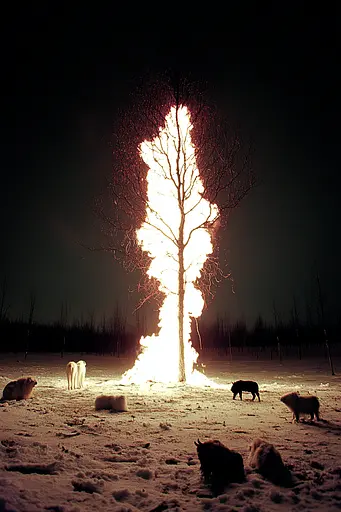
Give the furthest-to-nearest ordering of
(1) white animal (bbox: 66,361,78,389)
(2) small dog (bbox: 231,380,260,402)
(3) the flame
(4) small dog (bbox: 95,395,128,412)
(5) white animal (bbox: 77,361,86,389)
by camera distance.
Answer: (3) the flame → (5) white animal (bbox: 77,361,86,389) → (1) white animal (bbox: 66,361,78,389) → (2) small dog (bbox: 231,380,260,402) → (4) small dog (bbox: 95,395,128,412)

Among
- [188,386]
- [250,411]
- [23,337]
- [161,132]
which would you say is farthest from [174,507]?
[23,337]

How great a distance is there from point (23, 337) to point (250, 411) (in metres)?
72.2

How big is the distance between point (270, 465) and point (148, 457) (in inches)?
75.8

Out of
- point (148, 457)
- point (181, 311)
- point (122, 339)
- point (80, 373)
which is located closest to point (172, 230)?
point (181, 311)

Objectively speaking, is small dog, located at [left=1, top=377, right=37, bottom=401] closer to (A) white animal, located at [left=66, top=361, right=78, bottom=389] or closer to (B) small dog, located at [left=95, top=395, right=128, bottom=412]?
(B) small dog, located at [left=95, top=395, right=128, bottom=412]

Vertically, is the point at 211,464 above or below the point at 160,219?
below

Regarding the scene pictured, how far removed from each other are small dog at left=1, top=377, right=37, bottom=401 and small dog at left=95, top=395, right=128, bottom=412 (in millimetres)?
2790

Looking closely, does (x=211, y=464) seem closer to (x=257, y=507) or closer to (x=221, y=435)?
(x=257, y=507)

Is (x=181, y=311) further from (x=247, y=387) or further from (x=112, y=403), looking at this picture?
(x=112, y=403)

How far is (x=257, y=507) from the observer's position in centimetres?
408

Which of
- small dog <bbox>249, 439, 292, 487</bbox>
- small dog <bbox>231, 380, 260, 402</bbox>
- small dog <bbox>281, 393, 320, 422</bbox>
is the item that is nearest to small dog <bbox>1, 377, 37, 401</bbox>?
small dog <bbox>231, 380, 260, 402</bbox>

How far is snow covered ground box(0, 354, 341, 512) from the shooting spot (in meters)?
4.18

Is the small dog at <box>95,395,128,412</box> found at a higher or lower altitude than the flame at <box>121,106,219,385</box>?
lower

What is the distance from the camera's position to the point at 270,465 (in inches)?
192
